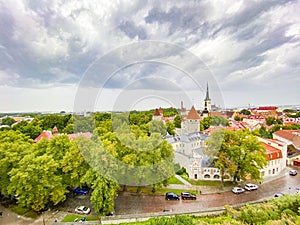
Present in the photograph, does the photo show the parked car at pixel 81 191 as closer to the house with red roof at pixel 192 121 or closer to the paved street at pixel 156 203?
the paved street at pixel 156 203

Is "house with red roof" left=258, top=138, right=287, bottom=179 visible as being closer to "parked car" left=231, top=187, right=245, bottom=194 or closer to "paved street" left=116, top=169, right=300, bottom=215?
"paved street" left=116, top=169, right=300, bottom=215

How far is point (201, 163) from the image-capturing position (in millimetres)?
19062

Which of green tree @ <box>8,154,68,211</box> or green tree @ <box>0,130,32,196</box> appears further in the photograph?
green tree @ <box>0,130,32,196</box>

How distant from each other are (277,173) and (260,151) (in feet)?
19.5

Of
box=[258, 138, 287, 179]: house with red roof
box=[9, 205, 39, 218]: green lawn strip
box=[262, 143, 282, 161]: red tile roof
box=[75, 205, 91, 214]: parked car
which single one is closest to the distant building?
box=[258, 138, 287, 179]: house with red roof

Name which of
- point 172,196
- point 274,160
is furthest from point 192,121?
point 172,196

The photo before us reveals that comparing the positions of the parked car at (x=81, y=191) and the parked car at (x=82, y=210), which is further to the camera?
the parked car at (x=81, y=191)

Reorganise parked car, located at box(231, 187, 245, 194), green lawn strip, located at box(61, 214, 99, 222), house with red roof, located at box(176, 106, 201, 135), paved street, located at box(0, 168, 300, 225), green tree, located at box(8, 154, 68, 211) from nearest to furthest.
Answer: green tree, located at box(8, 154, 68, 211)
green lawn strip, located at box(61, 214, 99, 222)
paved street, located at box(0, 168, 300, 225)
parked car, located at box(231, 187, 245, 194)
house with red roof, located at box(176, 106, 201, 135)

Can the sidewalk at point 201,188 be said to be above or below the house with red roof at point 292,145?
below

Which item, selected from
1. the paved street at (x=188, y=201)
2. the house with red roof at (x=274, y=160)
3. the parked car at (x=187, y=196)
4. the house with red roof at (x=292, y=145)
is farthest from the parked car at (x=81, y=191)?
the house with red roof at (x=292, y=145)

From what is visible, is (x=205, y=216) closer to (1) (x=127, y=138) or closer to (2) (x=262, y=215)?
(2) (x=262, y=215)

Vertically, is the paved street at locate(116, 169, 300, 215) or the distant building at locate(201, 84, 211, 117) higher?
the distant building at locate(201, 84, 211, 117)

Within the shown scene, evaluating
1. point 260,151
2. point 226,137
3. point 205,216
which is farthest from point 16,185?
point 260,151

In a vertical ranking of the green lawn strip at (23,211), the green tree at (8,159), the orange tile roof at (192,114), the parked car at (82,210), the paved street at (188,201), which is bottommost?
the paved street at (188,201)
